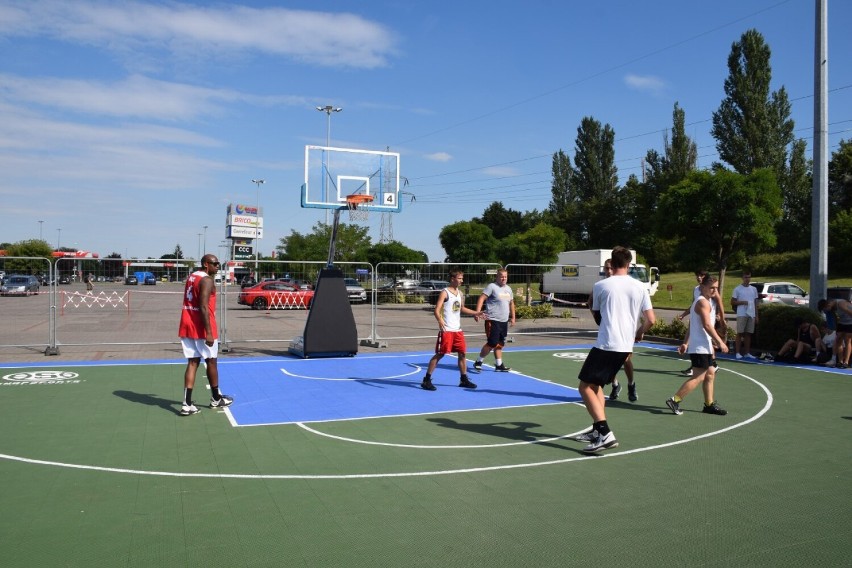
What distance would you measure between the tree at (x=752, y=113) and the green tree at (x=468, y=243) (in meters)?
22.9

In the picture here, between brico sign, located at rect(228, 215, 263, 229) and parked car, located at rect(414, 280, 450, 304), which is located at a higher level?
brico sign, located at rect(228, 215, 263, 229)

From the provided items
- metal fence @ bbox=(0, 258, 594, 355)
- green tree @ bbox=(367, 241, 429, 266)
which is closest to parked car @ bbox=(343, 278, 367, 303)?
metal fence @ bbox=(0, 258, 594, 355)

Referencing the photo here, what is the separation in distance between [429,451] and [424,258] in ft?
142

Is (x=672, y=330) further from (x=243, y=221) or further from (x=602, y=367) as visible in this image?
(x=243, y=221)

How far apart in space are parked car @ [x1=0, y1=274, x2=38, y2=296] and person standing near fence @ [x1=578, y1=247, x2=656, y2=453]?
49.4ft

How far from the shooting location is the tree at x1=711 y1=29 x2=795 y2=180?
5012cm

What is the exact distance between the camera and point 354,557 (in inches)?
178

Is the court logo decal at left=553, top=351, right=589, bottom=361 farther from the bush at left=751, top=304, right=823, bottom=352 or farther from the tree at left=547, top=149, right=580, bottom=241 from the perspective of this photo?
the tree at left=547, top=149, right=580, bottom=241

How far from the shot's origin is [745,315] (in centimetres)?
1516

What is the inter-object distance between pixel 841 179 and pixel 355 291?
46.5 m

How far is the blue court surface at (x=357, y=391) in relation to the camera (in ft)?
30.9

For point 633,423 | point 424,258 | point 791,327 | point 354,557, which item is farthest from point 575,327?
point 424,258

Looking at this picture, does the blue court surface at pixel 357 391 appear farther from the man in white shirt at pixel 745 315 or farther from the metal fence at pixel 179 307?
the man in white shirt at pixel 745 315

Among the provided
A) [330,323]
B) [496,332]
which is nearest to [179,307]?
[330,323]
